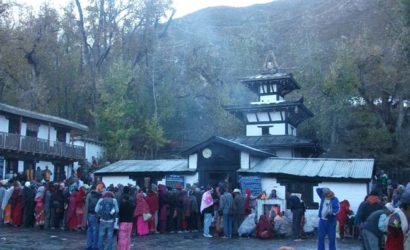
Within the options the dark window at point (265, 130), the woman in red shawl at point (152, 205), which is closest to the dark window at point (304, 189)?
the woman in red shawl at point (152, 205)

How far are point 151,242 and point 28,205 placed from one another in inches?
262

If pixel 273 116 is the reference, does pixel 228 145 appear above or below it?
below

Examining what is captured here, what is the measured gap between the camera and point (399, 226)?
21.0ft

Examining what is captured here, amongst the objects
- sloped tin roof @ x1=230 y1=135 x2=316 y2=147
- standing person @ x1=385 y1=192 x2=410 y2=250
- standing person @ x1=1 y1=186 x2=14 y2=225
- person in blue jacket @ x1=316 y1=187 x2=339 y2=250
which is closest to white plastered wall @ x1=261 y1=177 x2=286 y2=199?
sloped tin roof @ x1=230 y1=135 x2=316 y2=147

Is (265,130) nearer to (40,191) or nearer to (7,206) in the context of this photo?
(40,191)

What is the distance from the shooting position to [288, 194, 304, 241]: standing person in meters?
18.4

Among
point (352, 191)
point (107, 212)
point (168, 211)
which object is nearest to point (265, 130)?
point (352, 191)

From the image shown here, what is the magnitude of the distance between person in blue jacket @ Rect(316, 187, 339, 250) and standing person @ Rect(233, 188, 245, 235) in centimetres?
587

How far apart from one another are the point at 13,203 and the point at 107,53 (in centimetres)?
3226

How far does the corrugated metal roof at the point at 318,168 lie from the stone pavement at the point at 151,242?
18.9 feet

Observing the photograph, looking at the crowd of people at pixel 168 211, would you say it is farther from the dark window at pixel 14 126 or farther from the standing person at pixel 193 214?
the dark window at pixel 14 126

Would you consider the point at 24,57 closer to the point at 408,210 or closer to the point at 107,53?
the point at 107,53

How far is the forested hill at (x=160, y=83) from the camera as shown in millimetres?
39688

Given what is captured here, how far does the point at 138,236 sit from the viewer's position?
18203 mm
